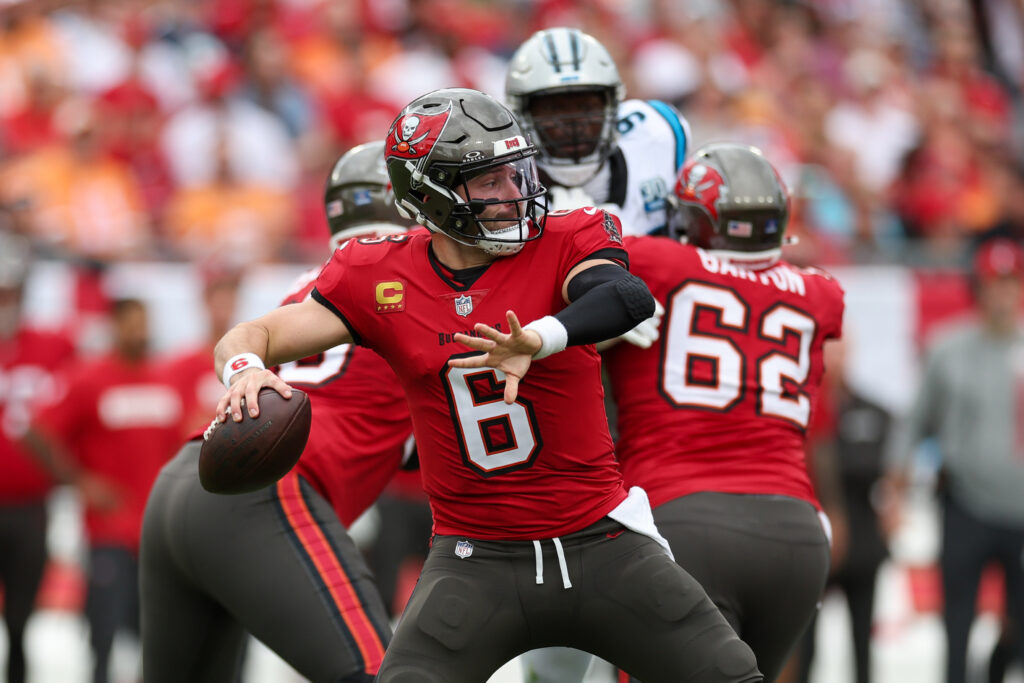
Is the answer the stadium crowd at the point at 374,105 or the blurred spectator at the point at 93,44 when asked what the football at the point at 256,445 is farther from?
the blurred spectator at the point at 93,44

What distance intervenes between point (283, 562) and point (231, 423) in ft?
2.30

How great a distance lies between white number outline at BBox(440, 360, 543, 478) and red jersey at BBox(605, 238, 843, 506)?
790 mm

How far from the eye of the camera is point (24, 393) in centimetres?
759

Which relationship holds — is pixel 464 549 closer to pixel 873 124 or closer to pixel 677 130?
pixel 677 130

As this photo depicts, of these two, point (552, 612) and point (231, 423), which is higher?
point (231, 423)

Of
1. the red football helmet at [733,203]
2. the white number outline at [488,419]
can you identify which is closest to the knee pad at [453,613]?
the white number outline at [488,419]

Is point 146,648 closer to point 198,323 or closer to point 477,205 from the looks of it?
point 477,205

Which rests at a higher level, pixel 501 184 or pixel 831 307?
pixel 501 184

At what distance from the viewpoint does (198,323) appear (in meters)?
8.74

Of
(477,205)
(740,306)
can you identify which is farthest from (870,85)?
(477,205)

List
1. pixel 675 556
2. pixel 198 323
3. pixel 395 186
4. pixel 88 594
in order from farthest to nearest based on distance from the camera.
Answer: pixel 198 323
pixel 88 594
pixel 675 556
pixel 395 186

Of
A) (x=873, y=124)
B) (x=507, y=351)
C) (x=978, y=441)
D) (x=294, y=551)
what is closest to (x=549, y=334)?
Result: (x=507, y=351)

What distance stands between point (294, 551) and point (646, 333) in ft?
4.11

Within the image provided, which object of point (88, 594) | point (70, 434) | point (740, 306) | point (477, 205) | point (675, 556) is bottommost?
point (88, 594)
